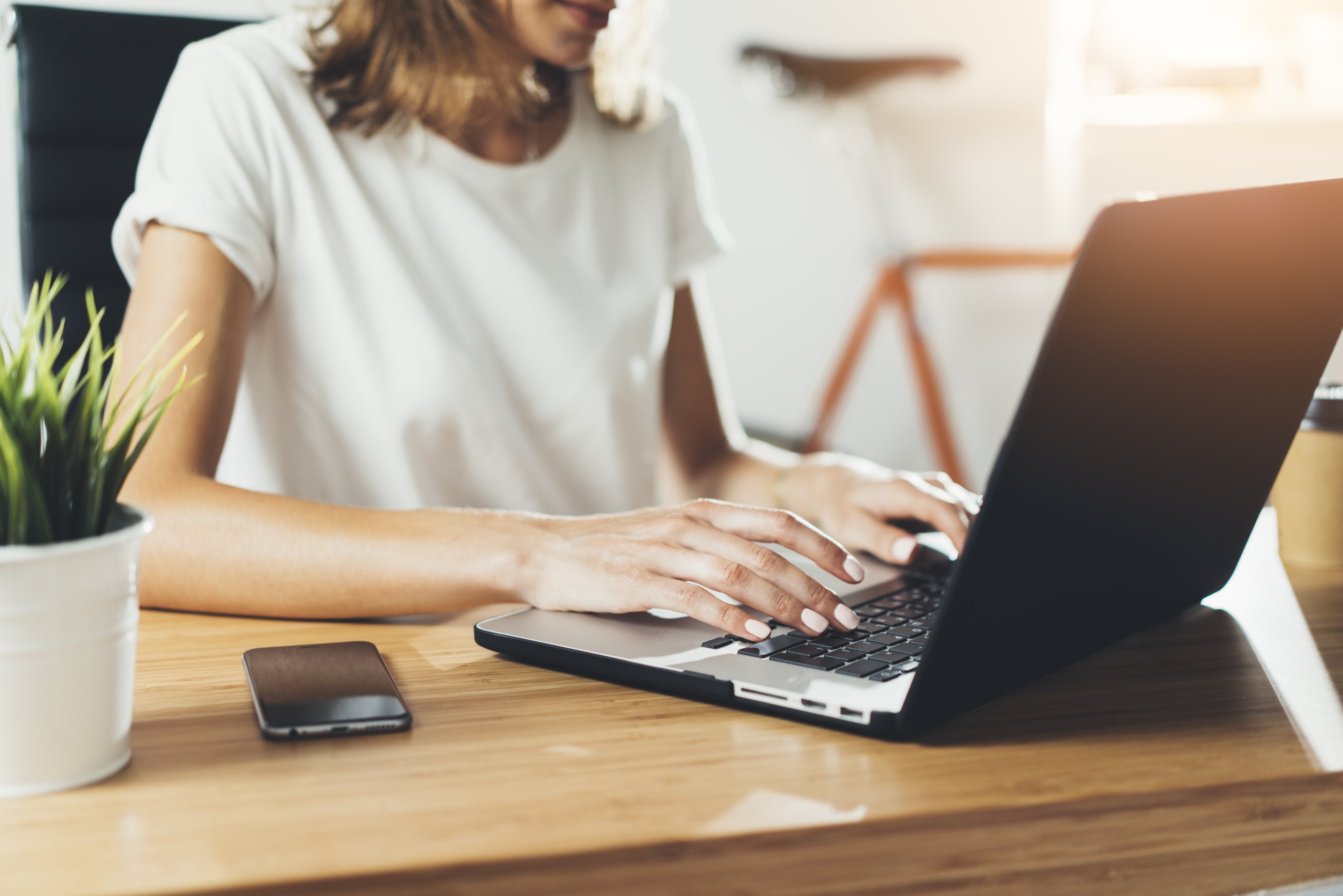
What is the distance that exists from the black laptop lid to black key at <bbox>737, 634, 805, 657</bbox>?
0.32 ft

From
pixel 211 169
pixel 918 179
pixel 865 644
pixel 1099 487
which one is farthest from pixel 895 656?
pixel 918 179

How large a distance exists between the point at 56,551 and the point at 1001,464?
319 millimetres

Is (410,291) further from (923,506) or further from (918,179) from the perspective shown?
(918,179)

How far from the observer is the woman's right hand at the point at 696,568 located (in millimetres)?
554

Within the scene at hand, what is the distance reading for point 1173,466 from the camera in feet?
1.65

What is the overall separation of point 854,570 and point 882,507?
0.22m

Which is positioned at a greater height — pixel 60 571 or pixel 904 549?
pixel 60 571

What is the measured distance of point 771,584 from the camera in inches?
22.2

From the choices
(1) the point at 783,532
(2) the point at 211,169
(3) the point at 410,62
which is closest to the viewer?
(1) the point at 783,532

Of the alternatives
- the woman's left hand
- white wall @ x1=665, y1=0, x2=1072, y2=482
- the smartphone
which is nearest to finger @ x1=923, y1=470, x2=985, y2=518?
the woman's left hand

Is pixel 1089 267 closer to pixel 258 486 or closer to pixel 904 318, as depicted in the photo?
pixel 258 486

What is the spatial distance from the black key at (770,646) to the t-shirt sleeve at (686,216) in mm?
737

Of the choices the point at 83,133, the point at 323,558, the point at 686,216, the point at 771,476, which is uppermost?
the point at 83,133

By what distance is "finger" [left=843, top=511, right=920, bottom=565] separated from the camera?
0.74m
